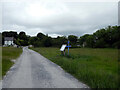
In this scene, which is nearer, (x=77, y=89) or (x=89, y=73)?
(x=77, y=89)

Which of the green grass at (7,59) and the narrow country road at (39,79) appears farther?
the green grass at (7,59)

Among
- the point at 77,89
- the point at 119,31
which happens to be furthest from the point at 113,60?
the point at 77,89

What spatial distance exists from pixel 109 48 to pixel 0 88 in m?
4.26

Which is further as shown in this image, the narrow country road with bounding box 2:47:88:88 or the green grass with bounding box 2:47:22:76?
the green grass with bounding box 2:47:22:76

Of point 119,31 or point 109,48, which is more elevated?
point 119,31

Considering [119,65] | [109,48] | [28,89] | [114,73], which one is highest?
[109,48]

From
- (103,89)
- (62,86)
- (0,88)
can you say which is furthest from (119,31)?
(0,88)

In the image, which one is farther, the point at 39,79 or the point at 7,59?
the point at 7,59

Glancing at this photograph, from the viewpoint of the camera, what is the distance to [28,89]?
12.4 feet

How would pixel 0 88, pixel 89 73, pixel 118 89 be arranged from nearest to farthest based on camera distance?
1. pixel 118 89
2. pixel 0 88
3. pixel 89 73

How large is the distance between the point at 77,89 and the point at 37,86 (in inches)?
58.4

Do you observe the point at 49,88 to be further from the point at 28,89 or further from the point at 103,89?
the point at 103,89

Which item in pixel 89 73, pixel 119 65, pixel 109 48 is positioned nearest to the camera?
pixel 119 65

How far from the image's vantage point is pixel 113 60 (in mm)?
3930
